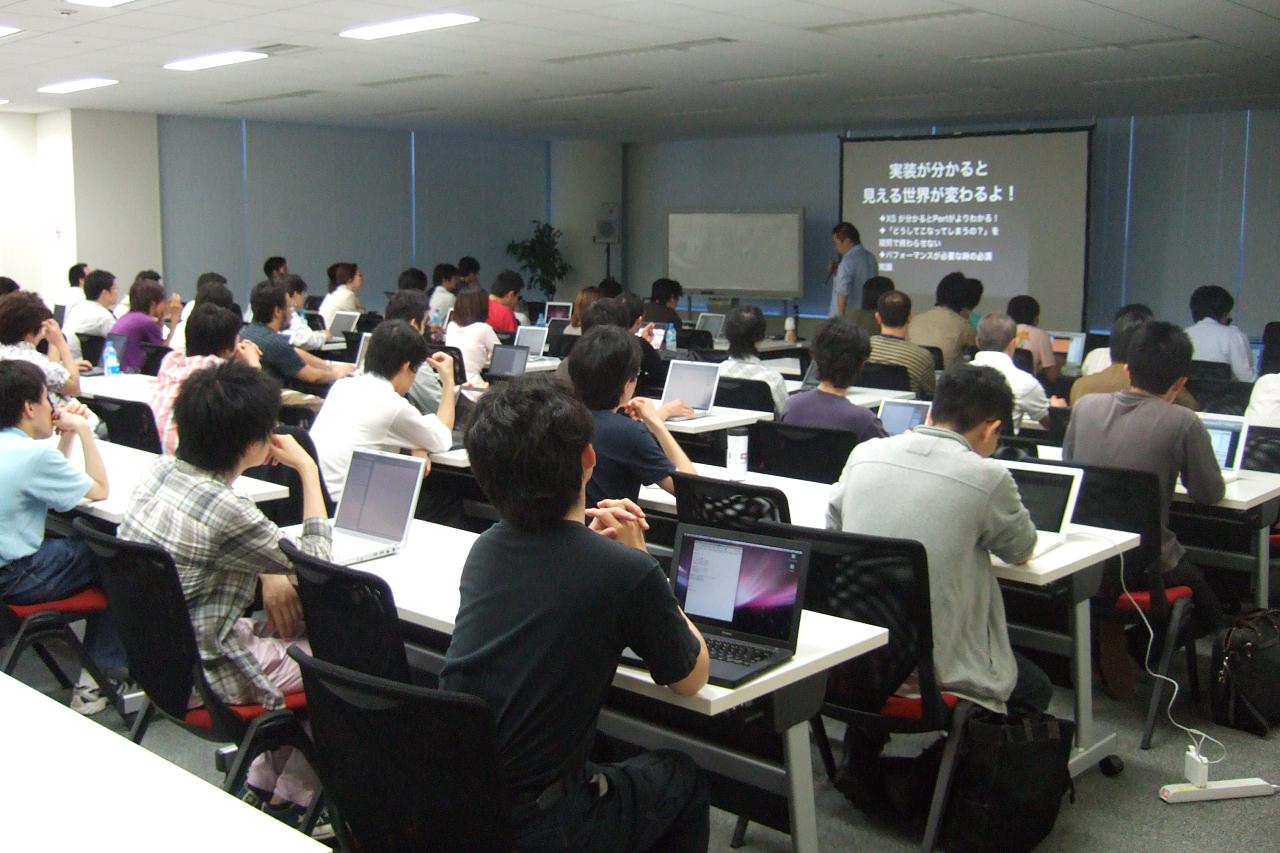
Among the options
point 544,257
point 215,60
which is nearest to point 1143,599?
point 215,60

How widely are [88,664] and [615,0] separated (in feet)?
13.9

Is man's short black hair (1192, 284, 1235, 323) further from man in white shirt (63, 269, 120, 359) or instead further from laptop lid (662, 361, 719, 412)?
man in white shirt (63, 269, 120, 359)

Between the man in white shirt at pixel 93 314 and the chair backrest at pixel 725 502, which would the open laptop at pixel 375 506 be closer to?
the chair backrest at pixel 725 502

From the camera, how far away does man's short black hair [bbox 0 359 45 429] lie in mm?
3533

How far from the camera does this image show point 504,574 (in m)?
2.06

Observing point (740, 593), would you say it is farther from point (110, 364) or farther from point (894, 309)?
point (110, 364)

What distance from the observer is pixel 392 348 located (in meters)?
4.31

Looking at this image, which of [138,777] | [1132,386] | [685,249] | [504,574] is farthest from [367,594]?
[685,249]

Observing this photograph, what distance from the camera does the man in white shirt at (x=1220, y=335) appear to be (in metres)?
7.31

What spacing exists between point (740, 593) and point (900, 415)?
2436 millimetres

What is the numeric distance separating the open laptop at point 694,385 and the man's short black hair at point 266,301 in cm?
227

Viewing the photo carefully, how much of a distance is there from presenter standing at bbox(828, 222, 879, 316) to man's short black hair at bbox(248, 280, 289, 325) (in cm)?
542

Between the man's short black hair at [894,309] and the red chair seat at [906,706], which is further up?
the man's short black hair at [894,309]

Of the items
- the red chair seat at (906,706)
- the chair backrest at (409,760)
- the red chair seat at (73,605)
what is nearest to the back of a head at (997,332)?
the red chair seat at (906,706)
